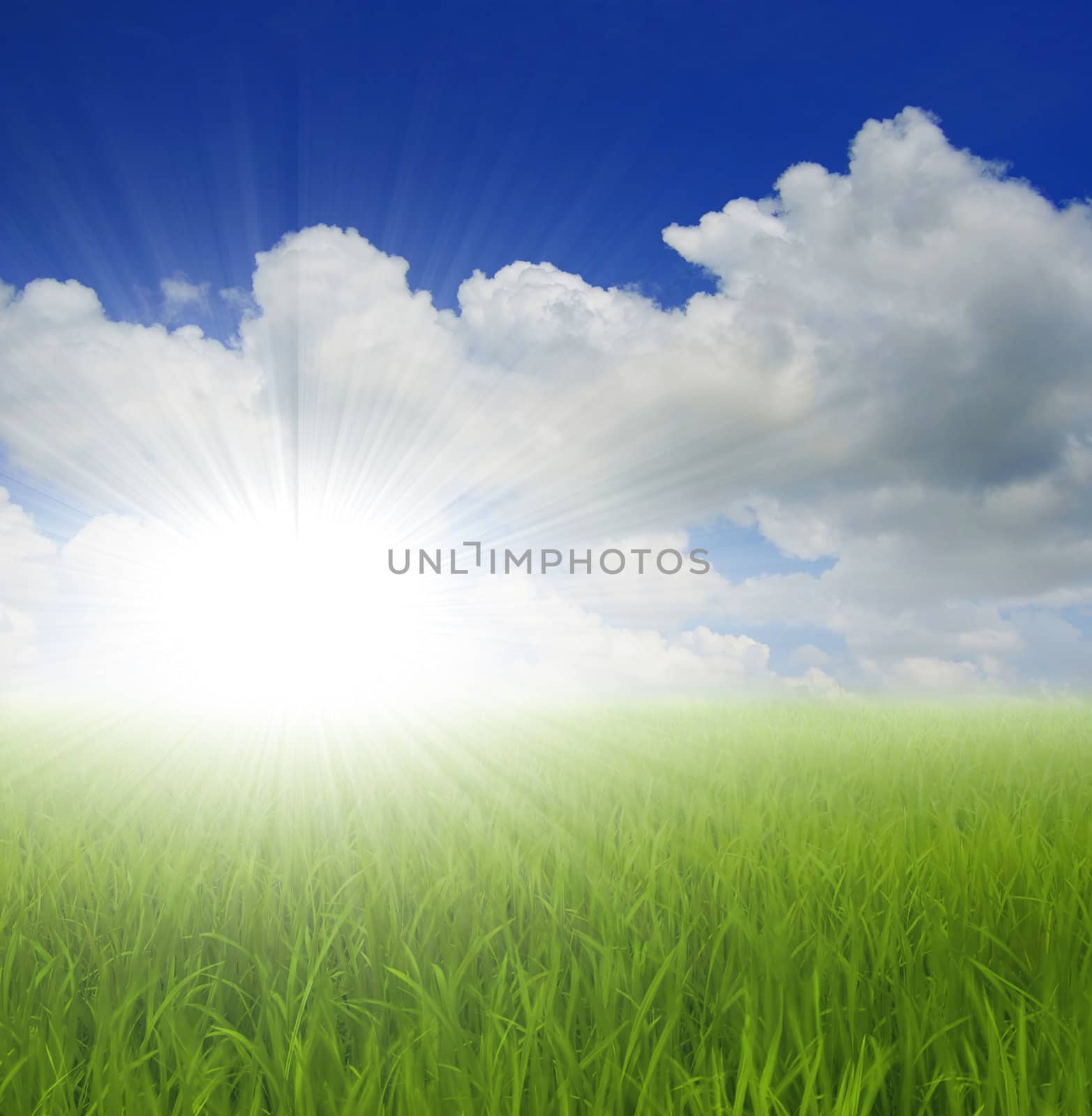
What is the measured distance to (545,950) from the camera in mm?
2561

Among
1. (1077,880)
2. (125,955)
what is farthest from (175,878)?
(1077,880)

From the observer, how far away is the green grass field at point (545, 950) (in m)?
1.93

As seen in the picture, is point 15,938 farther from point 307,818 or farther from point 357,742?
point 357,742

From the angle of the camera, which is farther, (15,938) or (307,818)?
(307,818)

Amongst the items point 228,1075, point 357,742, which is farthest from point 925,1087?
point 357,742

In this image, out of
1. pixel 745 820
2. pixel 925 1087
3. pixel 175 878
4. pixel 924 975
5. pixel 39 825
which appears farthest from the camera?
pixel 39 825

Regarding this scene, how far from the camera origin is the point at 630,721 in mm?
9836

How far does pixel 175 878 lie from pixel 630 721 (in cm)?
719

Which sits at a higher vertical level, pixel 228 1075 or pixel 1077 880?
pixel 1077 880

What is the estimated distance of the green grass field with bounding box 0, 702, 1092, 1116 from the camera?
1.93 meters

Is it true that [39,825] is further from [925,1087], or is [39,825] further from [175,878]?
[925,1087]

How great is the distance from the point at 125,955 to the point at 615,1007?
1.76m

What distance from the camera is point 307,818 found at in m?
4.39

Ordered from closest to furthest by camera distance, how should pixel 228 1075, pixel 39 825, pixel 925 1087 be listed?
pixel 925 1087 → pixel 228 1075 → pixel 39 825
